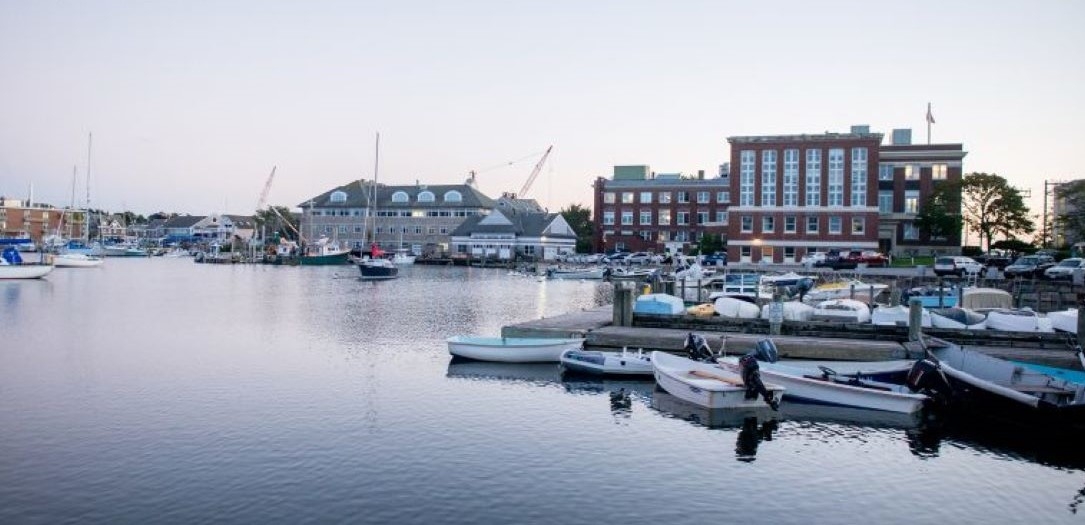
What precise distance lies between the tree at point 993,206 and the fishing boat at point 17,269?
341 ft

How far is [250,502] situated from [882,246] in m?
99.2

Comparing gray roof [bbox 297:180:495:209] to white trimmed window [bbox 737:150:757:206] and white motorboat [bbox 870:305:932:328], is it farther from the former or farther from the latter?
white motorboat [bbox 870:305:932:328]

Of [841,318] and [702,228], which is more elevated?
[702,228]

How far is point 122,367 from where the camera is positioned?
3372 cm

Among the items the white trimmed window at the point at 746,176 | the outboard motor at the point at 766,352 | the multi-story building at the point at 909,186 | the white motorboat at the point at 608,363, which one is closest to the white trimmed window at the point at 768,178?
the white trimmed window at the point at 746,176

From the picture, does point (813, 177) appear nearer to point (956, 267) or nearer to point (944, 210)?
point (944, 210)

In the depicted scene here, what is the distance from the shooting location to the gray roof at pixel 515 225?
5861 inches

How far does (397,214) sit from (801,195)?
92.5 m

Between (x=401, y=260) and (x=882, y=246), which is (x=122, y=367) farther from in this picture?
(x=401, y=260)

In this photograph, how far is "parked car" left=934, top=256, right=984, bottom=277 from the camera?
67312 mm

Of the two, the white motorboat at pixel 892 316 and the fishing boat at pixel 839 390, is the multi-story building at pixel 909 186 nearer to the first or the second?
the white motorboat at pixel 892 316

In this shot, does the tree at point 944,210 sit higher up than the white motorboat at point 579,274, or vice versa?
the tree at point 944,210

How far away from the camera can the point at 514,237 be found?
14862 centimetres

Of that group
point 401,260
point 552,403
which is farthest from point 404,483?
point 401,260
